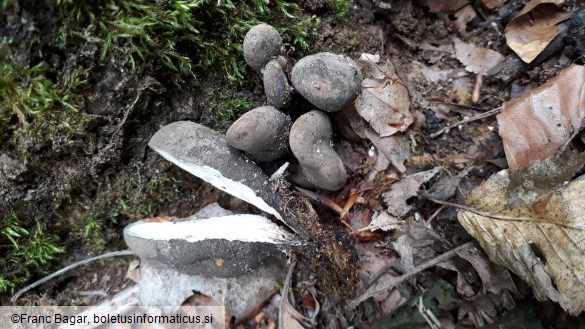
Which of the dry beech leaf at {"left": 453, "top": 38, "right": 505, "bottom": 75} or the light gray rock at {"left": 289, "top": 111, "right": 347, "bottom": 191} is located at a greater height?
the dry beech leaf at {"left": 453, "top": 38, "right": 505, "bottom": 75}

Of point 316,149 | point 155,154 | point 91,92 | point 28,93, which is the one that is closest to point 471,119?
point 316,149

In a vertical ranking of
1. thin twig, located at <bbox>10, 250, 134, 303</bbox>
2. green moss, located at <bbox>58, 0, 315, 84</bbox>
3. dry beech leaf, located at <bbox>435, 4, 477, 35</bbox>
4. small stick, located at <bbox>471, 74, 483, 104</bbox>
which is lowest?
thin twig, located at <bbox>10, 250, 134, 303</bbox>

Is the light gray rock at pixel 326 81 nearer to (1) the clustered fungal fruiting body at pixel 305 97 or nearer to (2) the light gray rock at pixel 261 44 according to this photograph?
(1) the clustered fungal fruiting body at pixel 305 97

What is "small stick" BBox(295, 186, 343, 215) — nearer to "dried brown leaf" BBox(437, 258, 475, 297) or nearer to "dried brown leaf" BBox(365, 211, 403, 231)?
"dried brown leaf" BBox(365, 211, 403, 231)

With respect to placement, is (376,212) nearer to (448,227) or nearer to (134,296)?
(448,227)

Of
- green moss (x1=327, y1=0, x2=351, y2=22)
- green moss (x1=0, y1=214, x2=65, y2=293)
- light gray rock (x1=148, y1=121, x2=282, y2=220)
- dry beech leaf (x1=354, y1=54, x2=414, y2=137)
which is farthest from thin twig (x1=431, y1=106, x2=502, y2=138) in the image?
green moss (x1=0, y1=214, x2=65, y2=293)

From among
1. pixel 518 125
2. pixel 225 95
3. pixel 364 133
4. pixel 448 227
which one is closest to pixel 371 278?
pixel 448 227

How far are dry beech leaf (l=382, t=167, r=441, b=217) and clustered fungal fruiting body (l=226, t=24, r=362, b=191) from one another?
392 mm

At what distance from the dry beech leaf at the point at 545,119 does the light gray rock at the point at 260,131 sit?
1.16 meters

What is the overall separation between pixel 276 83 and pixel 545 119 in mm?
1381

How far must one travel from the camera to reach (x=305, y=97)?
7.15 feet

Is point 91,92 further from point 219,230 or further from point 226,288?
point 226,288

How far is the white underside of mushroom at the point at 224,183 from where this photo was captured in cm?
236

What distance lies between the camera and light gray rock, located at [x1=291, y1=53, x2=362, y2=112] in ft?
6.89
